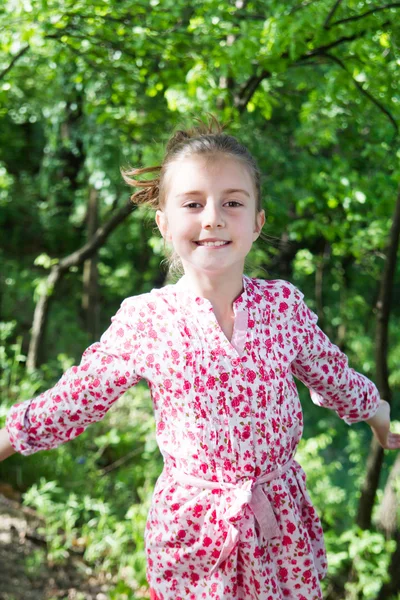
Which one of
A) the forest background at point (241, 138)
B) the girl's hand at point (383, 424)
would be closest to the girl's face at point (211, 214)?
the forest background at point (241, 138)

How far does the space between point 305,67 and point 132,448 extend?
2.76m

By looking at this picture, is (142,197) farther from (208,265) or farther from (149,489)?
(149,489)

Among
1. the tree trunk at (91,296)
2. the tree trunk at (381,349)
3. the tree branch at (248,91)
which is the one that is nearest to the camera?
the tree trunk at (381,349)

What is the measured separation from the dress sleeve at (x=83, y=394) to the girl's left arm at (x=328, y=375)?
36 cm

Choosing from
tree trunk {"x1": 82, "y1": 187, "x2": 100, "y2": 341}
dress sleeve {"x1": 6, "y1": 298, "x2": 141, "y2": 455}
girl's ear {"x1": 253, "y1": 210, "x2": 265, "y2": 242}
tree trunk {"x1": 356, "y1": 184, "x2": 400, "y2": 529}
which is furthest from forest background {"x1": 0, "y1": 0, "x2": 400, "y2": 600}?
tree trunk {"x1": 82, "y1": 187, "x2": 100, "y2": 341}

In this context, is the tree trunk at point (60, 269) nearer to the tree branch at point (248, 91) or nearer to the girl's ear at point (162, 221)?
the tree branch at point (248, 91)

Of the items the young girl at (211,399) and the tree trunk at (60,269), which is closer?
the young girl at (211,399)

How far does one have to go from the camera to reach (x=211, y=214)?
1.29 meters

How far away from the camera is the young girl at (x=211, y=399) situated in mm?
1287

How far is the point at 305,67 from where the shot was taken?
3625 mm

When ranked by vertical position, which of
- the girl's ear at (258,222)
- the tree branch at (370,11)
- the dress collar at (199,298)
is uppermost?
the tree branch at (370,11)

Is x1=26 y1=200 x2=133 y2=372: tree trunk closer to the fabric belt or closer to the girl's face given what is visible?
the girl's face

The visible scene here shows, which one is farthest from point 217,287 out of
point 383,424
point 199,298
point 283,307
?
point 383,424

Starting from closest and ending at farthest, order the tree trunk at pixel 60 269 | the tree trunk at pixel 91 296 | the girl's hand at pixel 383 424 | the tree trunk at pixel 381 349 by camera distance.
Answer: the girl's hand at pixel 383 424 → the tree trunk at pixel 381 349 → the tree trunk at pixel 60 269 → the tree trunk at pixel 91 296
